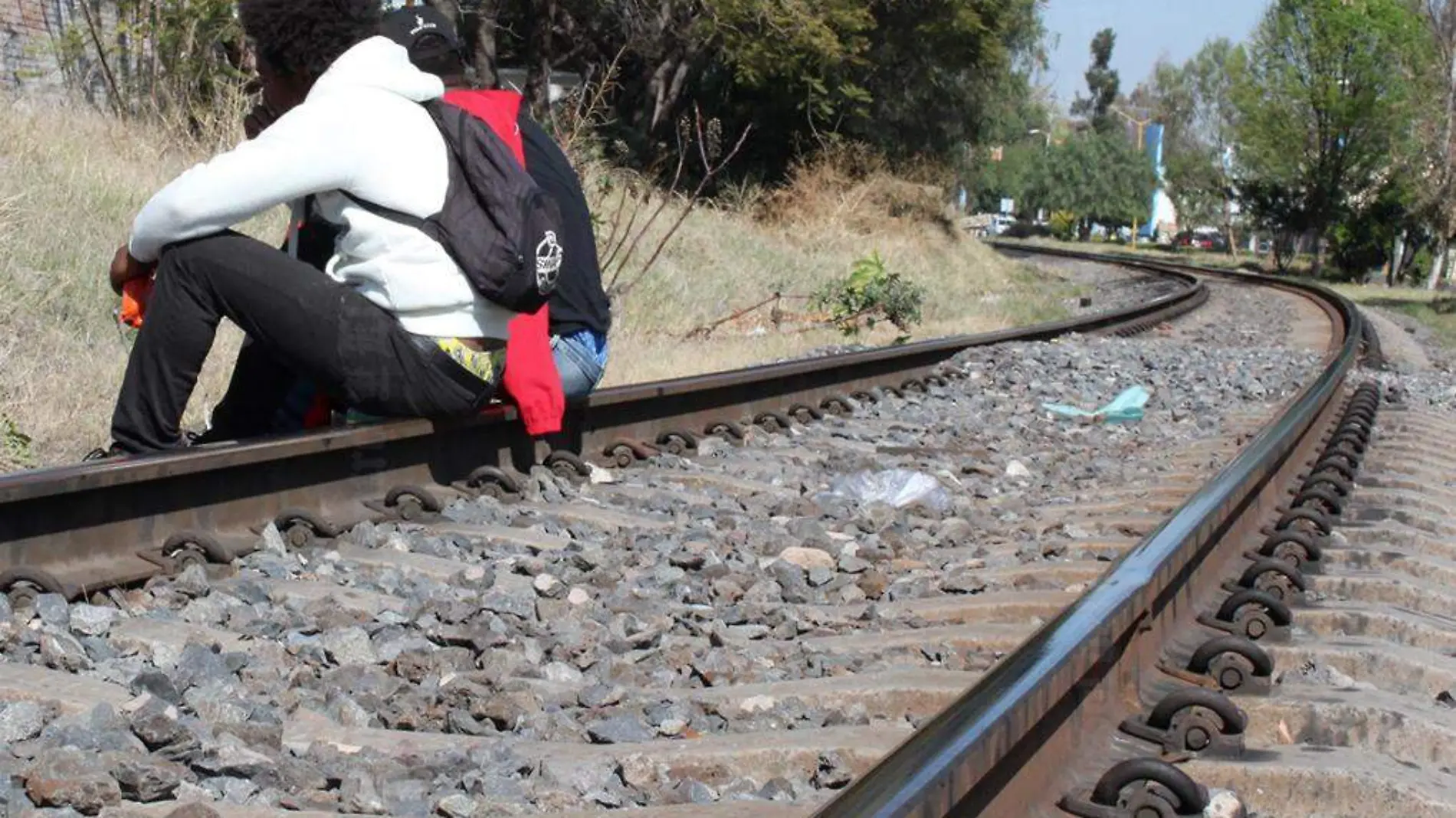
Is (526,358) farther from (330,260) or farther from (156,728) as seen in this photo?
(156,728)

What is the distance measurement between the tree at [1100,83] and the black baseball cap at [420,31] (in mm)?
180243

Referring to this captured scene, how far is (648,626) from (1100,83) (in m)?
195

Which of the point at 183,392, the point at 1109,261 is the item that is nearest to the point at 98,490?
the point at 183,392

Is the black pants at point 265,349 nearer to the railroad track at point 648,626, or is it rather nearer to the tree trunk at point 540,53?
the railroad track at point 648,626

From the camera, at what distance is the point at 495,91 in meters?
5.71

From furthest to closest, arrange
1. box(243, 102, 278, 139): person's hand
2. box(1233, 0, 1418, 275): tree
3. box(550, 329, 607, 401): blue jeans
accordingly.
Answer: box(1233, 0, 1418, 275): tree < box(550, 329, 607, 401): blue jeans < box(243, 102, 278, 139): person's hand

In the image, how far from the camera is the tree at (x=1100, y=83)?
18725 centimetres

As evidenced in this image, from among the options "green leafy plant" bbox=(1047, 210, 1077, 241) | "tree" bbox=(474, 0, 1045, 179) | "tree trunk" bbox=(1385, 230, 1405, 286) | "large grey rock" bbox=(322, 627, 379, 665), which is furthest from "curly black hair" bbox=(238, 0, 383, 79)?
"green leafy plant" bbox=(1047, 210, 1077, 241)

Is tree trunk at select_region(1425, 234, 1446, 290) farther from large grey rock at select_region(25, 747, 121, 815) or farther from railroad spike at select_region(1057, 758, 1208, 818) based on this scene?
large grey rock at select_region(25, 747, 121, 815)

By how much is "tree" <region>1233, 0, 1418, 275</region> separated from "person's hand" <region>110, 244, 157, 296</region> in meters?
54.6

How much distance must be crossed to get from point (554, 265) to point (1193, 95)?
110 meters

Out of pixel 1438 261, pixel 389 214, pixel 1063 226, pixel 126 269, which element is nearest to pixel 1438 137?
pixel 1438 261

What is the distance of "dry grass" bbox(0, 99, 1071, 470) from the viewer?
6535 mm

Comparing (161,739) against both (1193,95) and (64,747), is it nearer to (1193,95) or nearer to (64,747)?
(64,747)
